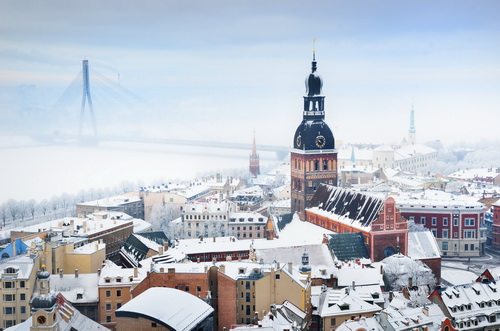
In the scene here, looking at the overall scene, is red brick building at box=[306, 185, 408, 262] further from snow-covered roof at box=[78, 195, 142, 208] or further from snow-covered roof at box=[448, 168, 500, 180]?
snow-covered roof at box=[448, 168, 500, 180]

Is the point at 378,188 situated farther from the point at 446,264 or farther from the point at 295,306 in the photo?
the point at 295,306

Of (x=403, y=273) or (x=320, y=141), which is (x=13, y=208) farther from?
(x=403, y=273)

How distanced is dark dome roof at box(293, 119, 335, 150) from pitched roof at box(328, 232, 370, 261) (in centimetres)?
892

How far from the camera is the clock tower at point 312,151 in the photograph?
4825cm

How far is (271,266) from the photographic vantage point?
3222 cm

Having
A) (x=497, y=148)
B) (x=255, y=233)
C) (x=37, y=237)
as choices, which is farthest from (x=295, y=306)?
(x=497, y=148)

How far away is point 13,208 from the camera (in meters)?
66.1

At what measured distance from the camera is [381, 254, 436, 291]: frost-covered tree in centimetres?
3638

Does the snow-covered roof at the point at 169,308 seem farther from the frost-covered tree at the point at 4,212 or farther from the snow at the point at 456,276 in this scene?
the frost-covered tree at the point at 4,212

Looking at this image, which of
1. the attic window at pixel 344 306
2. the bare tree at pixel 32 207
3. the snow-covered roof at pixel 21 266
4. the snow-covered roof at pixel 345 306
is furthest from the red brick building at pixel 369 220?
the bare tree at pixel 32 207

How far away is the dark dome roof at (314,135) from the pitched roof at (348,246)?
892 centimetres

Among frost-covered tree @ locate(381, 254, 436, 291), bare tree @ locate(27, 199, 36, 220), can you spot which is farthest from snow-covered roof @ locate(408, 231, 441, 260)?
bare tree @ locate(27, 199, 36, 220)

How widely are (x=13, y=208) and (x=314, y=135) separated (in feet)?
96.3

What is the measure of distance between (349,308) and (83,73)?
64.4 m
